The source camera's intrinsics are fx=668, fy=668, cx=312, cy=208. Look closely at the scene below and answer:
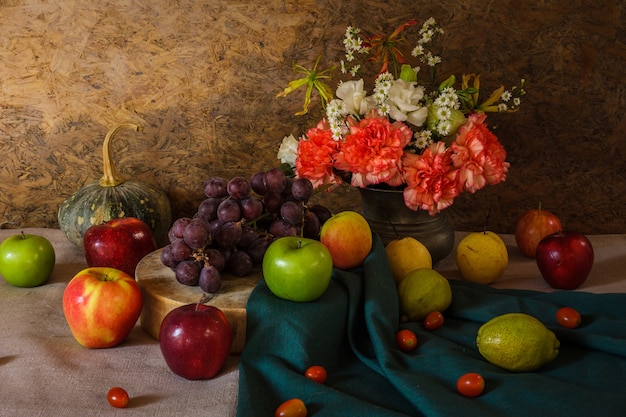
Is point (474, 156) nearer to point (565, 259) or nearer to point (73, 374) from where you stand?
point (565, 259)

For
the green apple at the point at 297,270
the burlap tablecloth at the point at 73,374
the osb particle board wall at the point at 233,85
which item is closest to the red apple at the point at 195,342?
the burlap tablecloth at the point at 73,374

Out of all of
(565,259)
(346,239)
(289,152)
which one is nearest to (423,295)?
(346,239)

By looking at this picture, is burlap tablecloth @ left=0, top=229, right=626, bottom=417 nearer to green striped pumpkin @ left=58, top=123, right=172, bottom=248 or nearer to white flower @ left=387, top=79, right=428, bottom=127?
green striped pumpkin @ left=58, top=123, right=172, bottom=248

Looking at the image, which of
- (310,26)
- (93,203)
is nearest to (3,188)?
(93,203)

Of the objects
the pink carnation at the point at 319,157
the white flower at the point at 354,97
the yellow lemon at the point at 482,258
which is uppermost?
the white flower at the point at 354,97

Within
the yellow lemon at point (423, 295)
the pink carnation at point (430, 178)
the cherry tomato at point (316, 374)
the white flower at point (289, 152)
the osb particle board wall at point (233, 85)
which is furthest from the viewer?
the osb particle board wall at point (233, 85)

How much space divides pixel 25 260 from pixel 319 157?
72cm

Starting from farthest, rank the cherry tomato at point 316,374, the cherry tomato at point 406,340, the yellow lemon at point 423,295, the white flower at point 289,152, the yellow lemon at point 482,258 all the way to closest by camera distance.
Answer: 1. the white flower at point 289,152
2. the yellow lemon at point 482,258
3. the yellow lemon at point 423,295
4. the cherry tomato at point 406,340
5. the cherry tomato at point 316,374

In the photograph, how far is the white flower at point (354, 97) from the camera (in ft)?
5.10

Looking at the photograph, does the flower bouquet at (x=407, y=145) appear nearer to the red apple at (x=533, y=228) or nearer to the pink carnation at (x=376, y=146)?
the pink carnation at (x=376, y=146)

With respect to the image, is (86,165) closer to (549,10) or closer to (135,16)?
(135,16)

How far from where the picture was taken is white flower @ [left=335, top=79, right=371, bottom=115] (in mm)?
1555

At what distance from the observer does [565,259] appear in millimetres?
1571

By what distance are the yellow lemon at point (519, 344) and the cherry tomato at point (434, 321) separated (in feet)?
0.50
